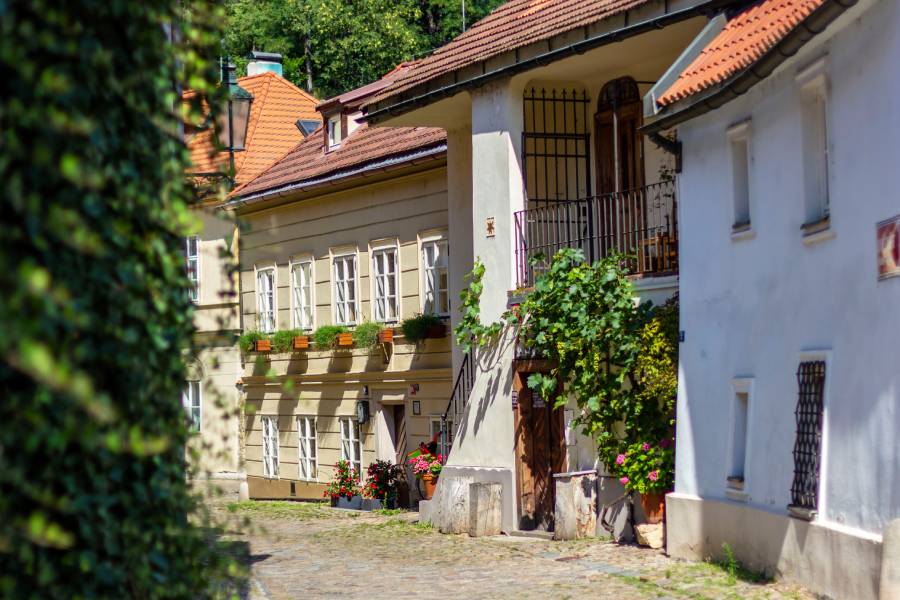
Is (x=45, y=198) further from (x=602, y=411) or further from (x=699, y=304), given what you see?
(x=602, y=411)

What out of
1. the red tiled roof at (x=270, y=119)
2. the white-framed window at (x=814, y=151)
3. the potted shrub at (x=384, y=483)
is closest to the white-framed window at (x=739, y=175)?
→ the white-framed window at (x=814, y=151)

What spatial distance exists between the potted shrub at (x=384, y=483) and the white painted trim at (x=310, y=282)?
4985mm

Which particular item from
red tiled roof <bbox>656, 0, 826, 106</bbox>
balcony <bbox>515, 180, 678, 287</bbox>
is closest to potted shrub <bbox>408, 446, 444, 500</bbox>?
balcony <bbox>515, 180, 678, 287</bbox>

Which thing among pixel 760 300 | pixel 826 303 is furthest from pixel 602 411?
pixel 826 303

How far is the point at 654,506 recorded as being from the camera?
15.7m

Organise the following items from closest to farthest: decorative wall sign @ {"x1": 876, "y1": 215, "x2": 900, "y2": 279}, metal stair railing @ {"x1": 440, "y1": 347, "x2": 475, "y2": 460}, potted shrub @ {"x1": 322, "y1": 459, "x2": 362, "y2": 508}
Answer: decorative wall sign @ {"x1": 876, "y1": 215, "x2": 900, "y2": 279}
metal stair railing @ {"x1": 440, "y1": 347, "x2": 475, "y2": 460}
potted shrub @ {"x1": 322, "y1": 459, "x2": 362, "y2": 508}

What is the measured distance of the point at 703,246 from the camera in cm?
1498

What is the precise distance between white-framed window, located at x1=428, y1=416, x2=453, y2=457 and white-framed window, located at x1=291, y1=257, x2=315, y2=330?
511 cm

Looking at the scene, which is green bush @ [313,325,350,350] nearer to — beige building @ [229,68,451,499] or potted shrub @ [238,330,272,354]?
beige building @ [229,68,451,499]

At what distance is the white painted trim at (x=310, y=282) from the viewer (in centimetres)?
2847

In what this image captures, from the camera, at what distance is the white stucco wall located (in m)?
10.8

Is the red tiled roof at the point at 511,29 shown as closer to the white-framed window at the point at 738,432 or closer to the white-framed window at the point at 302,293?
the white-framed window at the point at 738,432

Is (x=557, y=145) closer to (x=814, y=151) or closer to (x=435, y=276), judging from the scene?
(x=435, y=276)

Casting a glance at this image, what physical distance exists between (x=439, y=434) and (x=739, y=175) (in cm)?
874
